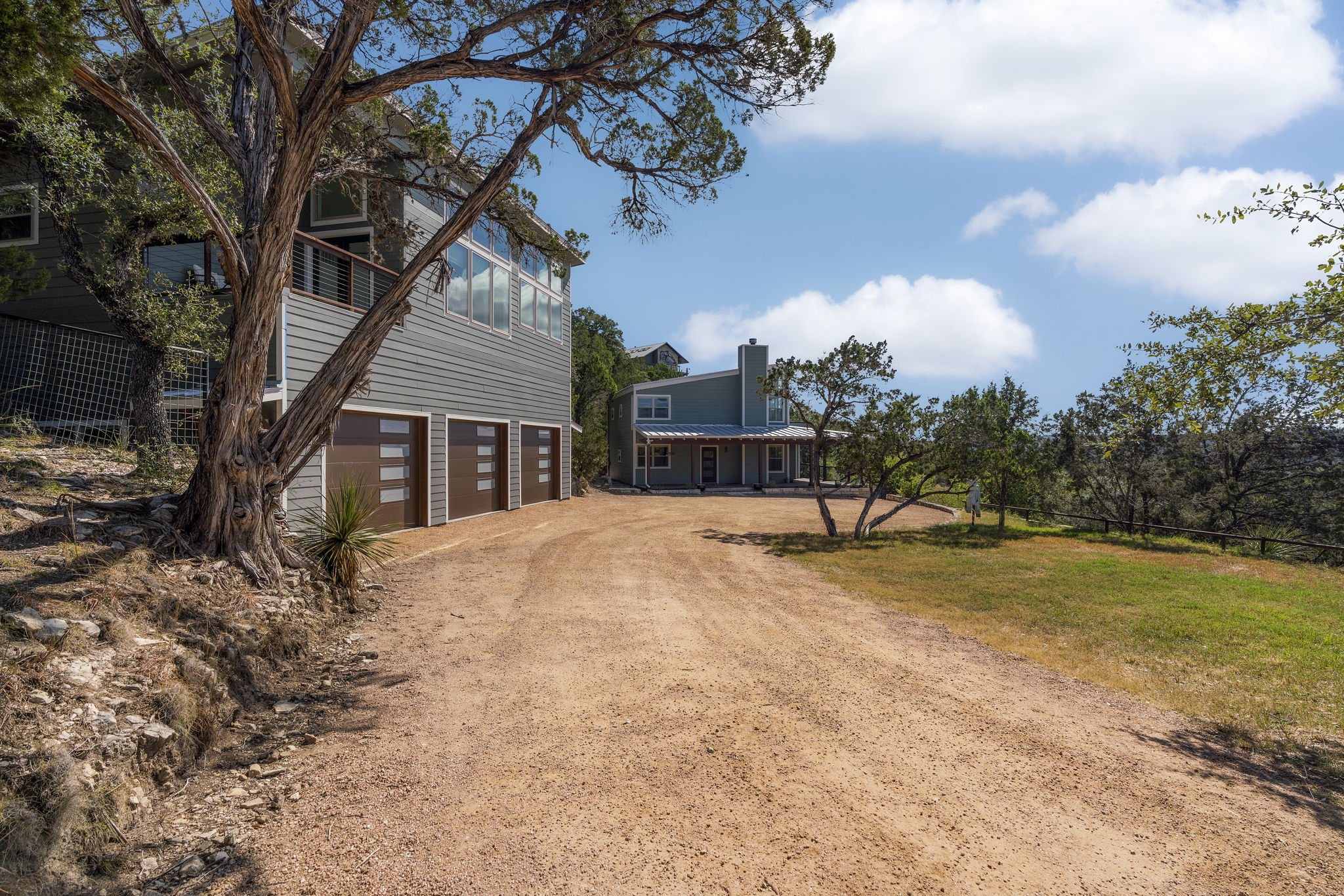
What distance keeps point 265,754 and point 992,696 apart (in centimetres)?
480

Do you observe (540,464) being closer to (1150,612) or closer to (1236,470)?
(1150,612)

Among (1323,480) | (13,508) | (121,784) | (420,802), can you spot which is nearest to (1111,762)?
(420,802)

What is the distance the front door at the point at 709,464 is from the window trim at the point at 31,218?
21340 millimetres

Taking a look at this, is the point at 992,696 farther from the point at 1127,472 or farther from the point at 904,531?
the point at 1127,472

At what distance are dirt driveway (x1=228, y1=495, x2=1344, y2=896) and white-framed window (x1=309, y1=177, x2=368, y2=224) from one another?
27.6 ft

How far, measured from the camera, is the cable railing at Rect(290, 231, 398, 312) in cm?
923

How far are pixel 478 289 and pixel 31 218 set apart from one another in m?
7.47

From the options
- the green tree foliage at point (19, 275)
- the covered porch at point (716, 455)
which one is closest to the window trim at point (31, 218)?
the green tree foliage at point (19, 275)

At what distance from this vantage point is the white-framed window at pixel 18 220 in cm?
1004

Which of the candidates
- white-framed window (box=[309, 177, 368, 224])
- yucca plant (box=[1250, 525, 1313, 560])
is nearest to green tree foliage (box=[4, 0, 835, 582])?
white-framed window (box=[309, 177, 368, 224])

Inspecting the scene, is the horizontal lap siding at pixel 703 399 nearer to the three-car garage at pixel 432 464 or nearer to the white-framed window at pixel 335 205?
the three-car garage at pixel 432 464

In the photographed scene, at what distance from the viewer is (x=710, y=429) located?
2717 cm

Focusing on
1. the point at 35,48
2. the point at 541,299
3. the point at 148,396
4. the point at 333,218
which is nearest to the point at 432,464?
the point at 148,396

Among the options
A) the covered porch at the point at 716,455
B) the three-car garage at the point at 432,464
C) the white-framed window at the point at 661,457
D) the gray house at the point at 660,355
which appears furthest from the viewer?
the gray house at the point at 660,355
